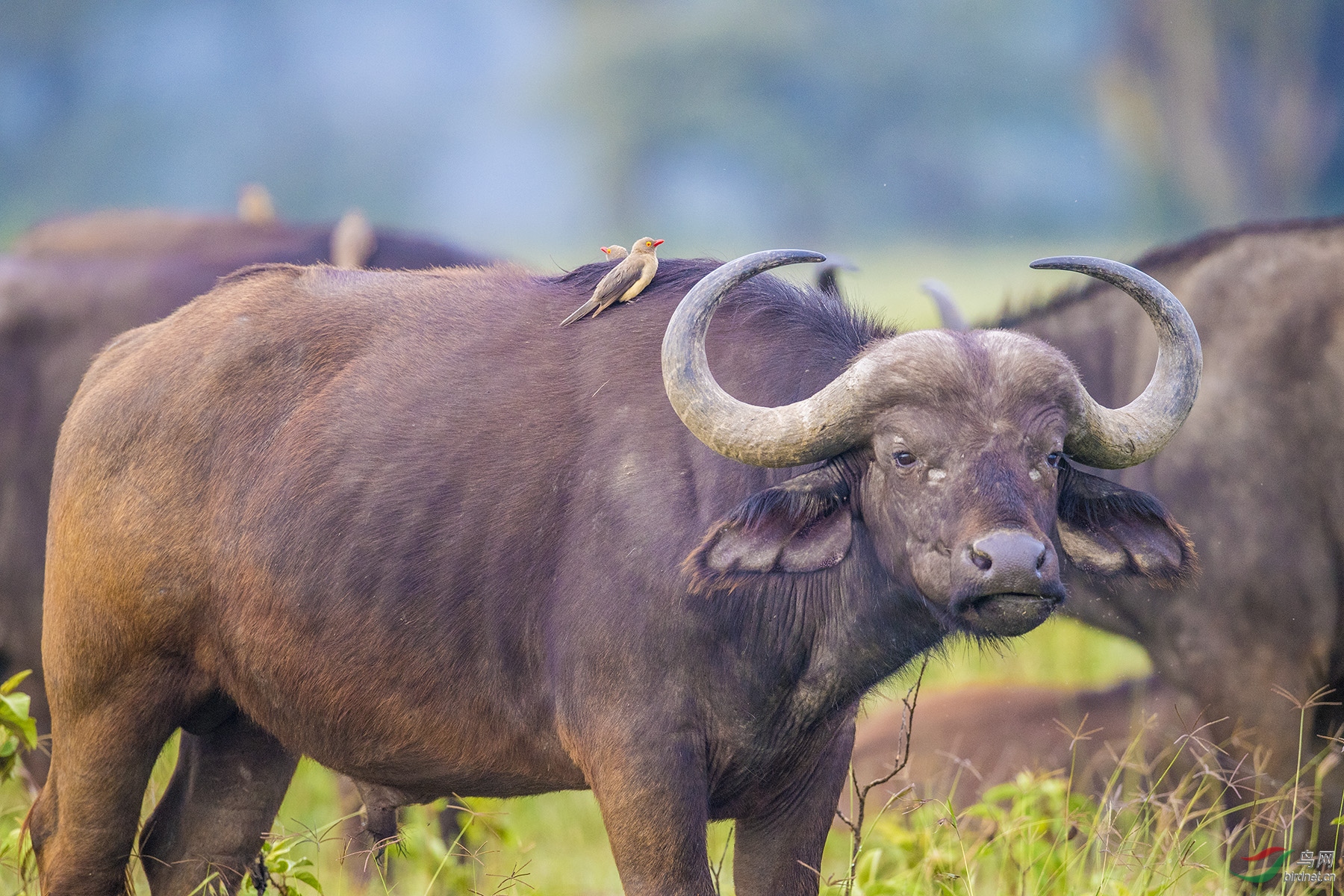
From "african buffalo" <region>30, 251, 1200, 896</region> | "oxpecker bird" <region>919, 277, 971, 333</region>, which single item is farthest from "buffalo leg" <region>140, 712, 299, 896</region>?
"oxpecker bird" <region>919, 277, 971, 333</region>

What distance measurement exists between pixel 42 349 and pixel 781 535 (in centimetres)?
477

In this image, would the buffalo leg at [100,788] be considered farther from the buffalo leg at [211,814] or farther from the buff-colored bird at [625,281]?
the buff-colored bird at [625,281]

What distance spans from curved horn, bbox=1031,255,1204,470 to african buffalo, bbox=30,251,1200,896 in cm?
1

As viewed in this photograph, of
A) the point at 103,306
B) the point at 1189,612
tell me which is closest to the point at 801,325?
the point at 1189,612

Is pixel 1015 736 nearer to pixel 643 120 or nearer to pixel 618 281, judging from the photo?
pixel 618 281

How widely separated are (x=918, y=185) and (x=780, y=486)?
1417 inches

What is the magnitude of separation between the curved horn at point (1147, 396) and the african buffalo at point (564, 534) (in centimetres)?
1

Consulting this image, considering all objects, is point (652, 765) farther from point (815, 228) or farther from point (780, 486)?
point (815, 228)

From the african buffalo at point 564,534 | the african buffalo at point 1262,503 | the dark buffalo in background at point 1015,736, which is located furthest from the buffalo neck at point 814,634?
the dark buffalo in background at point 1015,736

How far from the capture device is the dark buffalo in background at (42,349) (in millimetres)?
6672

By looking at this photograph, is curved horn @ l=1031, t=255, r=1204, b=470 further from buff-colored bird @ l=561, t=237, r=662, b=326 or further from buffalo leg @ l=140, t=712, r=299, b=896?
buffalo leg @ l=140, t=712, r=299, b=896

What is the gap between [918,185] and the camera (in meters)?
38.0

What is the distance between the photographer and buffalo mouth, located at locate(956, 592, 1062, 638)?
3002 millimetres

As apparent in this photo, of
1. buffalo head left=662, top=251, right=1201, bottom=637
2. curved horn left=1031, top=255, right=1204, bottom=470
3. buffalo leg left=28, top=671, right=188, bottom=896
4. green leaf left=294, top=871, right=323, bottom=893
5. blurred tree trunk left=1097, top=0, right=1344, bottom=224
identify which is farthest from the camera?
blurred tree trunk left=1097, top=0, right=1344, bottom=224
